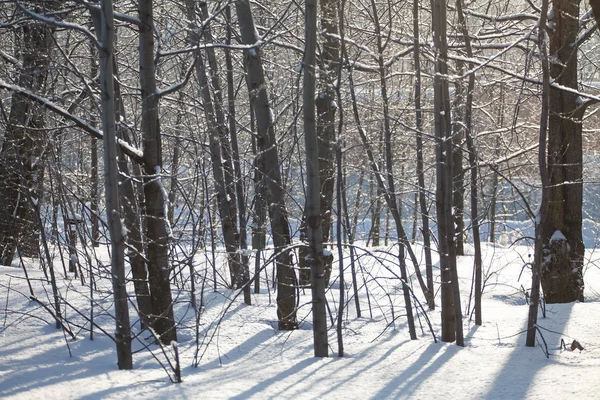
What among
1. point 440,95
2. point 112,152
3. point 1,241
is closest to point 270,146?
point 440,95

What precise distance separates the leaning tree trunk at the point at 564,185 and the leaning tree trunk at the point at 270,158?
120 inches

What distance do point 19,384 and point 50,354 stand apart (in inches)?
27.1

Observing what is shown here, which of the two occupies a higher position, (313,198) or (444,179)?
(444,179)

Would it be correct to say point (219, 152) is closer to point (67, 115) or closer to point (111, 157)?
point (67, 115)

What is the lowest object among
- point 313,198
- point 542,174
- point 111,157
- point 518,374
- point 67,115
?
point 518,374

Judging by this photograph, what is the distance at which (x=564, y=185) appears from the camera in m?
6.73

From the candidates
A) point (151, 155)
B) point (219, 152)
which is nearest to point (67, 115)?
point (151, 155)

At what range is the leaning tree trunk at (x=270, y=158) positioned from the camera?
5.10m

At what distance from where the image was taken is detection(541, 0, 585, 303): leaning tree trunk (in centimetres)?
659

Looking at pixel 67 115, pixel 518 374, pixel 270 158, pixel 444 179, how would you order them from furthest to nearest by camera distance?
pixel 270 158 < pixel 444 179 < pixel 67 115 < pixel 518 374

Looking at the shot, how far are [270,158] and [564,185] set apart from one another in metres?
3.50

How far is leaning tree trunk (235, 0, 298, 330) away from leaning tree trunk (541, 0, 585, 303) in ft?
9.98

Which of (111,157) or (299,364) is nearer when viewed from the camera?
(111,157)

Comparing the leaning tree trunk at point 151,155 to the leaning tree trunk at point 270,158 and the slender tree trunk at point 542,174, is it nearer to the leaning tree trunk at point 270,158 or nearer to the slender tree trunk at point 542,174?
the leaning tree trunk at point 270,158
